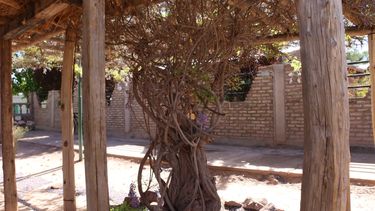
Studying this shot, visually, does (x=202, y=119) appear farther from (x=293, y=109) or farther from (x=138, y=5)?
(x=293, y=109)

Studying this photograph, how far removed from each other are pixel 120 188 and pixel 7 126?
10.1 ft

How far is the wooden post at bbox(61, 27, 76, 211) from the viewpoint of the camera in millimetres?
4758

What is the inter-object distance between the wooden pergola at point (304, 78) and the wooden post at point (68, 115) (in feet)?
0.04

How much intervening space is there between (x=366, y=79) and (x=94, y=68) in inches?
344

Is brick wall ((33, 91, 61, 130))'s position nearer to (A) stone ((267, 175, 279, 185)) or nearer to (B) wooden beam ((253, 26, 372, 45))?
(A) stone ((267, 175, 279, 185))

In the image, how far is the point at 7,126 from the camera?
191 inches

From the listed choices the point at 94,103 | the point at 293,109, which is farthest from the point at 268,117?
the point at 94,103

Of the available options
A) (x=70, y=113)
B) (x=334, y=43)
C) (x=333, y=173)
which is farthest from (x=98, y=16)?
(x=70, y=113)

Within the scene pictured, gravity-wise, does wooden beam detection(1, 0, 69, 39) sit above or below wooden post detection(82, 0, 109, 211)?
above

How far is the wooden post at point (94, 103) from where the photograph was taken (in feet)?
9.05

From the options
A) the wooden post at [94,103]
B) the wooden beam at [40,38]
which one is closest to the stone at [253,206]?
the wooden post at [94,103]

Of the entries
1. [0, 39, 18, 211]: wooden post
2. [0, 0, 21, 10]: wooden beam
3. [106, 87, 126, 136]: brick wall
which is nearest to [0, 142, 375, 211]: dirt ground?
[0, 39, 18, 211]: wooden post

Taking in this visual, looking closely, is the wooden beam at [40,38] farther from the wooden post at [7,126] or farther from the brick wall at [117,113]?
the brick wall at [117,113]

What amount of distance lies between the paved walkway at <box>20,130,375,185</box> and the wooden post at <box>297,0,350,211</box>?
215 inches
